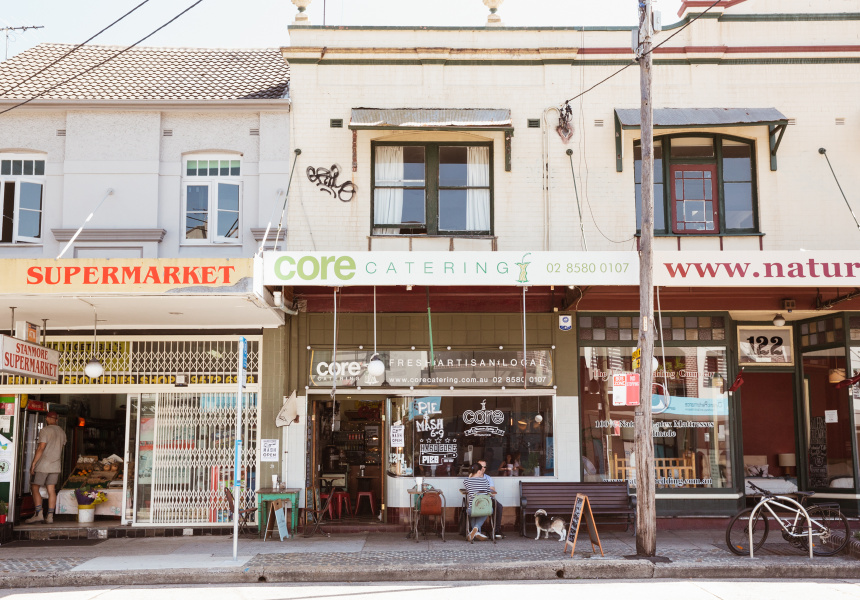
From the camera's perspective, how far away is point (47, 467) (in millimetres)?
15211

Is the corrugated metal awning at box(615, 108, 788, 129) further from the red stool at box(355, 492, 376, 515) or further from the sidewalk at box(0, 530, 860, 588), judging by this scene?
the red stool at box(355, 492, 376, 515)

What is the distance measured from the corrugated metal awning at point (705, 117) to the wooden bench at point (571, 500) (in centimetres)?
616

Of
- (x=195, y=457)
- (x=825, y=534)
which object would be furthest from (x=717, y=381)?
(x=195, y=457)

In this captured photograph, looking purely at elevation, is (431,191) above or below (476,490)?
above

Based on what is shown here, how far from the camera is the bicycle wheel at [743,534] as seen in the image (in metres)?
11.8

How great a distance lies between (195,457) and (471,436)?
4776 mm

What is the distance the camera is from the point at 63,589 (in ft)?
35.3

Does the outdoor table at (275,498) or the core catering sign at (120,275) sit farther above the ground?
the core catering sign at (120,275)

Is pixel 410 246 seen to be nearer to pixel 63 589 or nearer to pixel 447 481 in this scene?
pixel 447 481

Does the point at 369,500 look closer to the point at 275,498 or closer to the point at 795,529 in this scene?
the point at 275,498

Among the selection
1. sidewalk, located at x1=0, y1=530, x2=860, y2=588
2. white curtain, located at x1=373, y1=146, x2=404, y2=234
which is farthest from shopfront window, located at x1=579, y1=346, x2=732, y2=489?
white curtain, located at x1=373, y1=146, x2=404, y2=234

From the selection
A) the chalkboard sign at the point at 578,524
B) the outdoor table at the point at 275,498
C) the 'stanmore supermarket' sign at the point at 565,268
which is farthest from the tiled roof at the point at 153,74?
the chalkboard sign at the point at 578,524

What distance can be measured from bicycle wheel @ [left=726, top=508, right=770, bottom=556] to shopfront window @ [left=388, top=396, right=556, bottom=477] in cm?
319

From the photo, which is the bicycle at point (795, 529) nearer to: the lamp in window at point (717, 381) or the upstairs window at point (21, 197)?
the lamp in window at point (717, 381)
